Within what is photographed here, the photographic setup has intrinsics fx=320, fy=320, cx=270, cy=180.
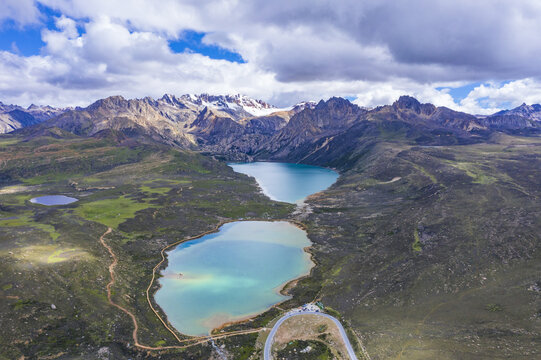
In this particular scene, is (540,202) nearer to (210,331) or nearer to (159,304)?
(210,331)

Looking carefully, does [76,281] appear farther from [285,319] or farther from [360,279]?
[360,279]

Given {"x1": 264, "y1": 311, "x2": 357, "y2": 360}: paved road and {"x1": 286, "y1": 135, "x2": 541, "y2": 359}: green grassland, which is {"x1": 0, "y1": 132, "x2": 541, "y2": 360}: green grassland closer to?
{"x1": 286, "y1": 135, "x2": 541, "y2": 359}: green grassland

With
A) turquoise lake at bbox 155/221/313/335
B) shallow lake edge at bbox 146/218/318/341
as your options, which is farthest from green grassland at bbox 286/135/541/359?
turquoise lake at bbox 155/221/313/335

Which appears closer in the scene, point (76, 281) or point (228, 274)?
point (76, 281)

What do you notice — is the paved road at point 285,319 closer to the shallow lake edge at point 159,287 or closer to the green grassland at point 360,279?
the green grassland at point 360,279

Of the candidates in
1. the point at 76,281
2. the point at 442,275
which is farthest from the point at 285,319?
the point at 76,281

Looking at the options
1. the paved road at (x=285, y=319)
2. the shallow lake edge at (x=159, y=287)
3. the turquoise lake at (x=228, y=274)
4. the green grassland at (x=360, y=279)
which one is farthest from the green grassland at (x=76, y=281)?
the turquoise lake at (x=228, y=274)

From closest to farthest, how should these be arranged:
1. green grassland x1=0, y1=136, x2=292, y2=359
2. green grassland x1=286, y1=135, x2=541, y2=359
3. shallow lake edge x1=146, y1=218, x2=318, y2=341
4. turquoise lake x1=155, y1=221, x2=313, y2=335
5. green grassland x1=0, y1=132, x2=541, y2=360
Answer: green grassland x1=0, y1=136, x2=292, y2=359
green grassland x1=0, y1=132, x2=541, y2=360
green grassland x1=286, y1=135, x2=541, y2=359
shallow lake edge x1=146, y1=218, x2=318, y2=341
turquoise lake x1=155, y1=221, x2=313, y2=335

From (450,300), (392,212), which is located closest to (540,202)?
(392,212)

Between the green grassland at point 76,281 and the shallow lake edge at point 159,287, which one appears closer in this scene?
the green grassland at point 76,281
